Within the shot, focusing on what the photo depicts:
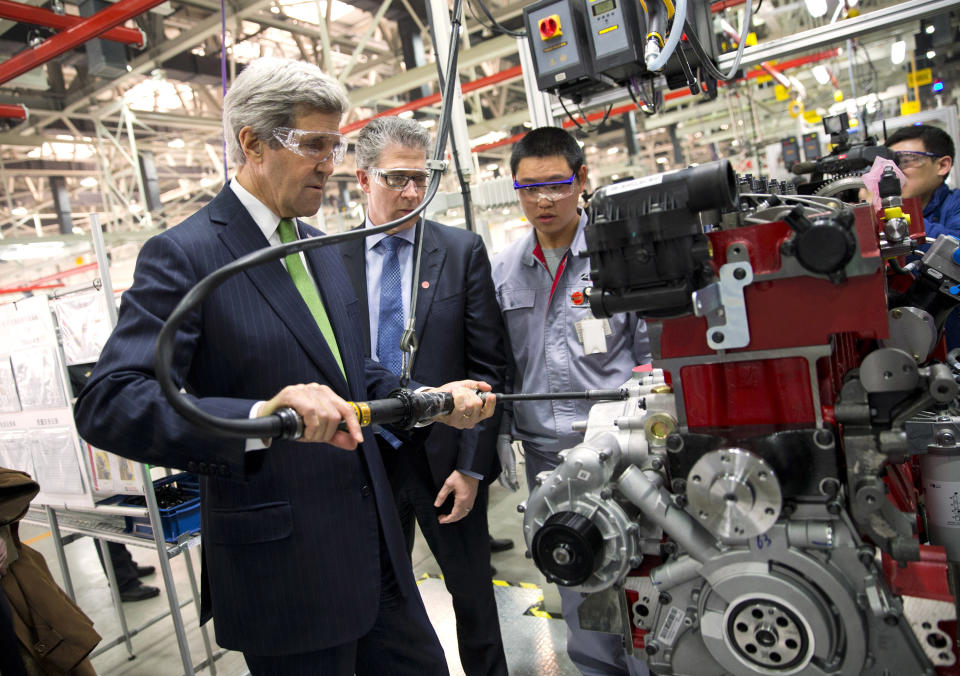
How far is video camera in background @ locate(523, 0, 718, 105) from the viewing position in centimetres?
169

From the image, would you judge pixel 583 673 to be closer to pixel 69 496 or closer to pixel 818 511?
pixel 818 511

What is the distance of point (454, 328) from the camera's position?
1939mm

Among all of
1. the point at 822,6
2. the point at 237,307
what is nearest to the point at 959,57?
the point at 822,6

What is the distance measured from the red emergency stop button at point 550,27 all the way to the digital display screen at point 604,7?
15 cm

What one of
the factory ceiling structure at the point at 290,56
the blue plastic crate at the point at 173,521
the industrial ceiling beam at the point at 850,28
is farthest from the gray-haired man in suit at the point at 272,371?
the industrial ceiling beam at the point at 850,28

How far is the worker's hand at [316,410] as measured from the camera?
886mm

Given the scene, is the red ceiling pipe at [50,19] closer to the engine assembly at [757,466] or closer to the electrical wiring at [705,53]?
the electrical wiring at [705,53]

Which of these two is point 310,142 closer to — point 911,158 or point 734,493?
point 734,493

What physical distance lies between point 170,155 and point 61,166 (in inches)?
66.6

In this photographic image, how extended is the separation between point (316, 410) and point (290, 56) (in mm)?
8168

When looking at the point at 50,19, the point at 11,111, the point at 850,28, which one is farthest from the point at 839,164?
the point at 11,111

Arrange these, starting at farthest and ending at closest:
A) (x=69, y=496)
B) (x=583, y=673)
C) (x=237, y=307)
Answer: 1. (x=69, y=496)
2. (x=583, y=673)
3. (x=237, y=307)

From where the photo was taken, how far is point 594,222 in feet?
3.05

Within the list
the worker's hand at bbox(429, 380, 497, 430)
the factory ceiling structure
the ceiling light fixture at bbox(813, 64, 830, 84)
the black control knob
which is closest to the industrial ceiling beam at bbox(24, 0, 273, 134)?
the factory ceiling structure
